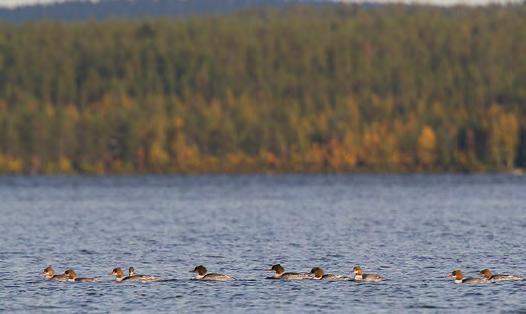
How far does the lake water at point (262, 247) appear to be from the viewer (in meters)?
42.1

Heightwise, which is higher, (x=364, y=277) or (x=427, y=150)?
(x=364, y=277)

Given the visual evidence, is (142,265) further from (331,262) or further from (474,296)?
(474,296)

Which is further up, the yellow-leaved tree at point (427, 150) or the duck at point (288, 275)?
the duck at point (288, 275)

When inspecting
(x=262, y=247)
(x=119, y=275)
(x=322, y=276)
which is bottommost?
(x=262, y=247)

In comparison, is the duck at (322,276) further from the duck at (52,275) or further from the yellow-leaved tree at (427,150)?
the yellow-leaved tree at (427,150)

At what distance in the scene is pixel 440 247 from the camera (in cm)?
5962

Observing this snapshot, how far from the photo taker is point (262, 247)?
60.2 meters

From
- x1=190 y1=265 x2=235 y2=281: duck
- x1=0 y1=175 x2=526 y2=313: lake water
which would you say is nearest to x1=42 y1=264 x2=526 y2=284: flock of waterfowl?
x1=190 y1=265 x2=235 y2=281: duck

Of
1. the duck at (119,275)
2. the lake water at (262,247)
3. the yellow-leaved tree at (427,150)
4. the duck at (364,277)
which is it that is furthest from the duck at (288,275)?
the yellow-leaved tree at (427,150)

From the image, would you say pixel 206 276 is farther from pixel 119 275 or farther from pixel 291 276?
pixel 119 275

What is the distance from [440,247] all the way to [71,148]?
464ft

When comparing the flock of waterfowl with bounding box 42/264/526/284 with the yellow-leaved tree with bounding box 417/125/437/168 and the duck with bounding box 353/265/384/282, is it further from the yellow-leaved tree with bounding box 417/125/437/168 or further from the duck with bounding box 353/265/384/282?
the yellow-leaved tree with bounding box 417/125/437/168

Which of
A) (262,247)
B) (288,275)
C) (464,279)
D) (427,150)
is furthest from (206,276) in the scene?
(427,150)

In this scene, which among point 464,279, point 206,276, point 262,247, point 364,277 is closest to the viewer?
point 464,279
